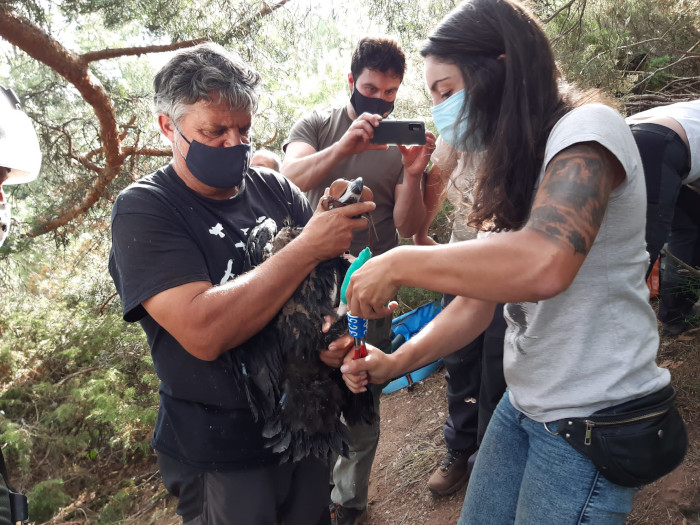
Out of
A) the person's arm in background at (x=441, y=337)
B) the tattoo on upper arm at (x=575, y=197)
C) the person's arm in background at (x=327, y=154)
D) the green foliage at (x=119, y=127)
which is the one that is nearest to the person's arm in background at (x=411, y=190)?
the person's arm in background at (x=327, y=154)

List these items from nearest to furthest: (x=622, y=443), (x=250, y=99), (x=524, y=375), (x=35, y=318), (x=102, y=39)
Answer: (x=622, y=443)
(x=524, y=375)
(x=250, y=99)
(x=102, y=39)
(x=35, y=318)

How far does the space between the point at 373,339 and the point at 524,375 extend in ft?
5.57

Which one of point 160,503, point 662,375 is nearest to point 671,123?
point 662,375

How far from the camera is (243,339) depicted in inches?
67.1

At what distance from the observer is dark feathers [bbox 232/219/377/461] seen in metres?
1.79

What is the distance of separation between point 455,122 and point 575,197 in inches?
23.7

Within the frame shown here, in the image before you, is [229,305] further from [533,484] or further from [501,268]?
[533,484]

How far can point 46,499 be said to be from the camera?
4.73 meters

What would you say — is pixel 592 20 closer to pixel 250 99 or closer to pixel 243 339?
pixel 250 99

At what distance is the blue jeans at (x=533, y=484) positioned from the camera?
143 cm

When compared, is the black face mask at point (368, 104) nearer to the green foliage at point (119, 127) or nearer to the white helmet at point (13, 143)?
the green foliage at point (119, 127)

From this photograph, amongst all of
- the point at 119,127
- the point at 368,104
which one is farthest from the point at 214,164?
the point at 119,127

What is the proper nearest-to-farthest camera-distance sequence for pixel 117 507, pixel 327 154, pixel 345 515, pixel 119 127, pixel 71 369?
pixel 327 154 < pixel 345 515 < pixel 117 507 < pixel 119 127 < pixel 71 369

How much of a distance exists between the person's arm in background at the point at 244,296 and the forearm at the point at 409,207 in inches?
56.6
